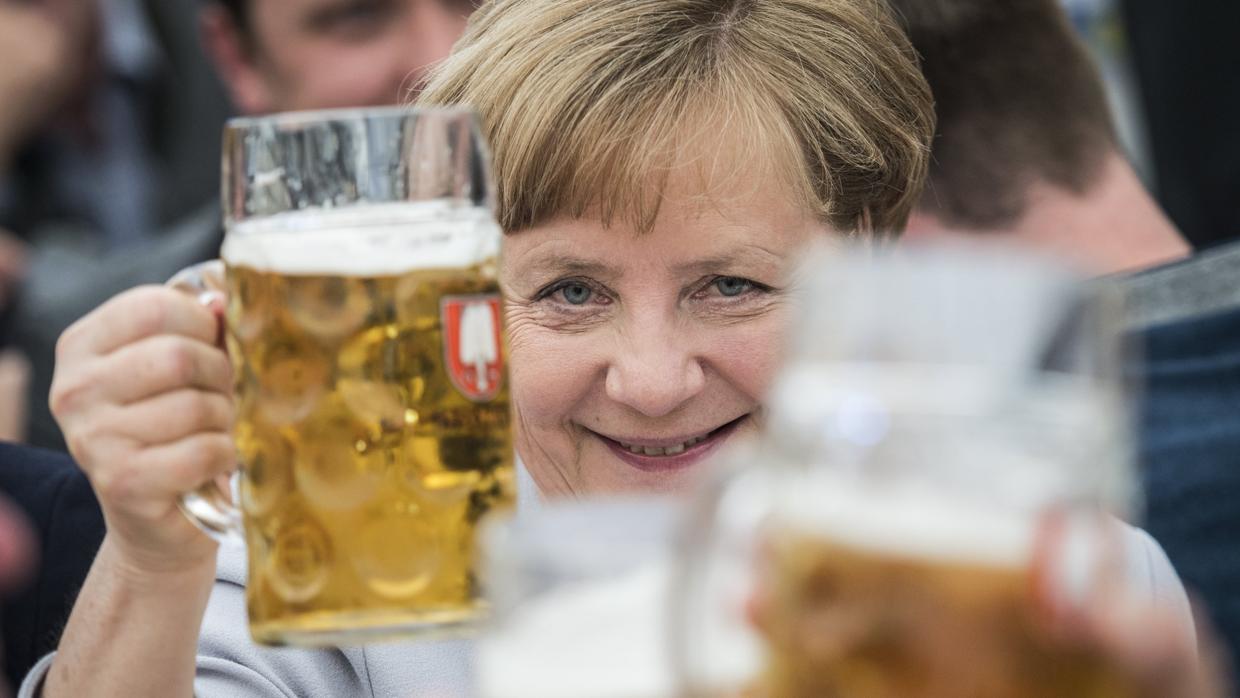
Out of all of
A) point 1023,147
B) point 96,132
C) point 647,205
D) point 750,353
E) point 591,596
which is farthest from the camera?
point 96,132

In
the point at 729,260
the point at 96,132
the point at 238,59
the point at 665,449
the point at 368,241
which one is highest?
the point at 368,241

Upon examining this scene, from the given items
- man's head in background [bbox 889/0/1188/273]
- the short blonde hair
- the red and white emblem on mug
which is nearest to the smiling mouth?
the short blonde hair

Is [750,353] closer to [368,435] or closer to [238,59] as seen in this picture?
[368,435]

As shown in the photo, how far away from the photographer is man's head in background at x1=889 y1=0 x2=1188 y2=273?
137 inches

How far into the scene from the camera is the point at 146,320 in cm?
132

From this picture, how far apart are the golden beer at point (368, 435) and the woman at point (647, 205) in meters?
0.64

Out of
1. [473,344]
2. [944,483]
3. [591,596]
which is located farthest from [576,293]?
[944,483]

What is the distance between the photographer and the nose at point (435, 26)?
4059 millimetres

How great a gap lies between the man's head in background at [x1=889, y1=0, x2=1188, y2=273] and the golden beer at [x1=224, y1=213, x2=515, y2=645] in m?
2.45

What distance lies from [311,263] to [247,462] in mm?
142

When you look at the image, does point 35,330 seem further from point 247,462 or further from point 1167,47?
point 247,462

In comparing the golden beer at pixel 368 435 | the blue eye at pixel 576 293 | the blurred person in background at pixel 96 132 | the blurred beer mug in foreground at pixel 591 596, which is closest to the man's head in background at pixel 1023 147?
the blue eye at pixel 576 293

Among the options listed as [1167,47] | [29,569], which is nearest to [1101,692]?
[29,569]

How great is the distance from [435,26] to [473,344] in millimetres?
3094
